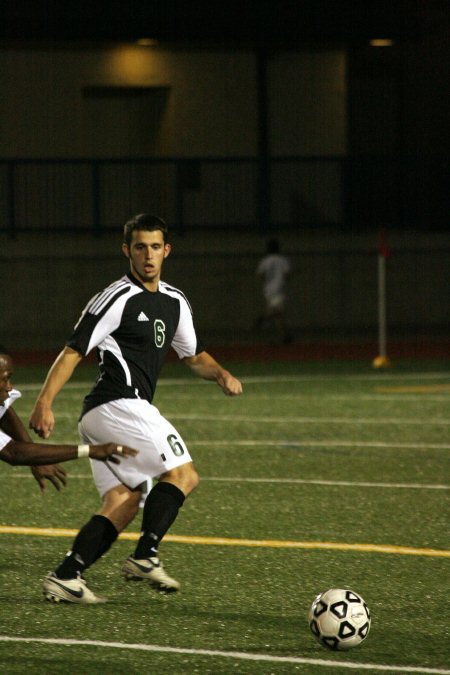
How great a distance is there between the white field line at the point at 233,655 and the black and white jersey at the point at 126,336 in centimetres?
128

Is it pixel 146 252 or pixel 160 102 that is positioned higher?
pixel 160 102

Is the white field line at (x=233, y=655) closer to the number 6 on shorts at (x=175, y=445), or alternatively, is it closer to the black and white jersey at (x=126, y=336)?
the number 6 on shorts at (x=175, y=445)

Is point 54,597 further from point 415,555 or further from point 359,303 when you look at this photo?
point 359,303

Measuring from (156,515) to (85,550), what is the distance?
0.38 meters

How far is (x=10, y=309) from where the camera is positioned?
2591cm

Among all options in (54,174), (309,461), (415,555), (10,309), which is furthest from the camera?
(54,174)

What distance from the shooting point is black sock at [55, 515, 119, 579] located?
296 inches

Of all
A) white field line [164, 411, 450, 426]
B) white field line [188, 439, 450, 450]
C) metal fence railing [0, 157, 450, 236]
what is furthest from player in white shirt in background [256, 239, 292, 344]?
white field line [188, 439, 450, 450]

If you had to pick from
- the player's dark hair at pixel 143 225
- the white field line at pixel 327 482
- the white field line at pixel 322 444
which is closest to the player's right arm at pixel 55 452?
the player's dark hair at pixel 143 225

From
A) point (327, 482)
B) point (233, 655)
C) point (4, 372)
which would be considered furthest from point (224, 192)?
point (233, 655)

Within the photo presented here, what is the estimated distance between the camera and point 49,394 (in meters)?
7.36

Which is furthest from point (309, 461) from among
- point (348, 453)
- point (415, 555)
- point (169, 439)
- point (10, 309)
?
point (10, 309)

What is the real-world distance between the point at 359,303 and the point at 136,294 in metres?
20.2

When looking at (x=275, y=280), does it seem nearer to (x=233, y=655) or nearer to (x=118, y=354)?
(x=118, y=354)
